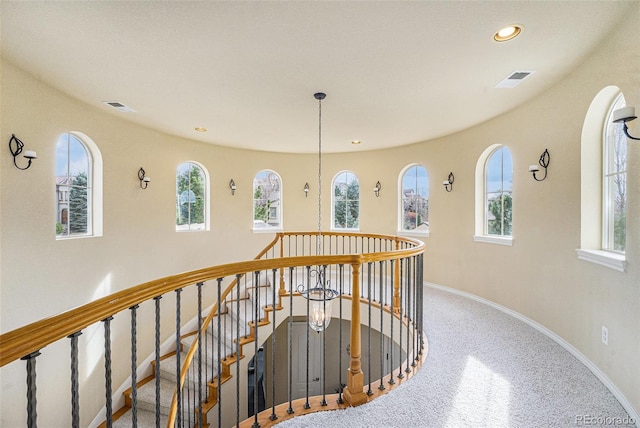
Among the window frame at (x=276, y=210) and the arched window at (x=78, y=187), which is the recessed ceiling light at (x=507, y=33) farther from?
the window frame at (x=276, y=210)

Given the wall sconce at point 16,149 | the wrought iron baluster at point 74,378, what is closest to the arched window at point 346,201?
the wall sconce at point 16,149

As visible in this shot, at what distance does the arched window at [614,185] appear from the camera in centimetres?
246

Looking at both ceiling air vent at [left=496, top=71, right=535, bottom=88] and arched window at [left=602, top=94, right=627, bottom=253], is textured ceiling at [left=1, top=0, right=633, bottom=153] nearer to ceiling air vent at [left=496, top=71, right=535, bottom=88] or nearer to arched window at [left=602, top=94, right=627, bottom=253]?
ceiling air vent at [left=496, top=71, right=535, bottom=88]

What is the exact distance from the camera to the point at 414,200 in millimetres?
5711

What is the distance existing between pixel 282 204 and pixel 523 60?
4.74 m

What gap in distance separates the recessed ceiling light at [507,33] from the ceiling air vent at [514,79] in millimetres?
656

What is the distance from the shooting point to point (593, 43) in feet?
7.61

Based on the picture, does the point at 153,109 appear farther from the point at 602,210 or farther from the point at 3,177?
the point at 602,210

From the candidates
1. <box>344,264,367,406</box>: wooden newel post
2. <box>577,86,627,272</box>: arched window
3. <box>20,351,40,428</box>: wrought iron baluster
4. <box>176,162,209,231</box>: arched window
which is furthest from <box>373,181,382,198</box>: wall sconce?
<box>20,351,40,428</box>: wrought iron baluster

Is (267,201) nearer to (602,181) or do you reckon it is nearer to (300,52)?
(300,52)

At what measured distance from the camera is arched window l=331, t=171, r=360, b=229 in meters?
6.41

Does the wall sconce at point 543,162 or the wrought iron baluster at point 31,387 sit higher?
the wall sconce at point 543,162

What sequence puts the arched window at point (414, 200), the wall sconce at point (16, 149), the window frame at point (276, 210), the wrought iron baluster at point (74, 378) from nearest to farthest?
the wrought iron baluster at point (74, 378) < the wall sconce at point (16, 149) < the arched window at point (414, 200) < the window frame at point (276, 210)

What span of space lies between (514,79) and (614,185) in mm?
1264
